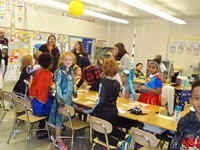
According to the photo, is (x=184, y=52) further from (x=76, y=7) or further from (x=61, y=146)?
(x=61, y=146)

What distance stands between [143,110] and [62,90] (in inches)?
45.8

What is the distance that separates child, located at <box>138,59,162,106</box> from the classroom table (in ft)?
0.96

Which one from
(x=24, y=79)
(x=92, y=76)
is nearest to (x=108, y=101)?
(x=92, y=76)

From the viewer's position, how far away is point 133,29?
10219mm

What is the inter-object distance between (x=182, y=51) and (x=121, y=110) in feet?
22.8

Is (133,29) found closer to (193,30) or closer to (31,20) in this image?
(193,30)

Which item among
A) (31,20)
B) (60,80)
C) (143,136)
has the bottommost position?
(143,136)

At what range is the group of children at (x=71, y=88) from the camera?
282 centimetres

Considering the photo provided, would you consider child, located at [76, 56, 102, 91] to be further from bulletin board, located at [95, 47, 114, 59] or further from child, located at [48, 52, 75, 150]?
bulletin board, located at [95, 47, 114, 59]

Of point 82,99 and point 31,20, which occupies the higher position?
point 31,20

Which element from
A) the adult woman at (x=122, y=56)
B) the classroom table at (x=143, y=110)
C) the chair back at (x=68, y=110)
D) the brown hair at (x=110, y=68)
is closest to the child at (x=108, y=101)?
the brown hair at (x=110, y=68)

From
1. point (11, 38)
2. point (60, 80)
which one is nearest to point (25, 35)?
point (11, 38)

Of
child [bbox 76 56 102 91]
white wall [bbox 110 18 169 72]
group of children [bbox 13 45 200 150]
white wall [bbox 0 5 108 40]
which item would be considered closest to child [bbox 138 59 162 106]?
group of children [bbox 13 45 200 150]

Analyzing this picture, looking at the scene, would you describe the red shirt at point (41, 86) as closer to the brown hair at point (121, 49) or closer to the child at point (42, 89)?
the child at point (42, 89)
